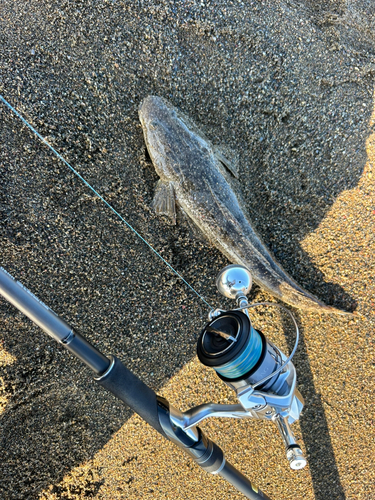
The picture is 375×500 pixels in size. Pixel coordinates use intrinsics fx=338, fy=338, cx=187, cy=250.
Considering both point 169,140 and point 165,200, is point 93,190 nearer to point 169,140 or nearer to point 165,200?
point 165,200

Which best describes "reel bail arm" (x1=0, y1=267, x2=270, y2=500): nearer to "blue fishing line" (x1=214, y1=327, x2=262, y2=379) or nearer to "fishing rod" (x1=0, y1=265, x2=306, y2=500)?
"fishing rod" (x1=0, y1=265, x2=306, y2=500)

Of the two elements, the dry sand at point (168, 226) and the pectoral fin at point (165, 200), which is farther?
the pectoral fin at point (165, 200)

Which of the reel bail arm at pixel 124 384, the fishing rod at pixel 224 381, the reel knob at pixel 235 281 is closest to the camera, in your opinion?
the reel bail arm at pixel 124 384

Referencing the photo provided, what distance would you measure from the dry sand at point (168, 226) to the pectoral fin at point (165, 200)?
0.09 metres

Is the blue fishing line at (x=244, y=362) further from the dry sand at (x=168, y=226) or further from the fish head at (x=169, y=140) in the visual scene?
the fish head at (x=169, y=140)

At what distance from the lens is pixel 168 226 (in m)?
2.89

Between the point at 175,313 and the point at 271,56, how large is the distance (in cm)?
232

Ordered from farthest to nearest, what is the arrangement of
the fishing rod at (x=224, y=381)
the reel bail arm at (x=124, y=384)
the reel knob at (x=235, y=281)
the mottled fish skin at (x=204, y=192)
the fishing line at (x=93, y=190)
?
the mottled fish skin at (x=204, y=192), the fishing line at (x=93, y=190), the reel knob at (x=235, y=281), the fishing rod at (x=224, y=381), the reel bail arm at (x=124, y=384)

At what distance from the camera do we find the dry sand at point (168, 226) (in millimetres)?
2693

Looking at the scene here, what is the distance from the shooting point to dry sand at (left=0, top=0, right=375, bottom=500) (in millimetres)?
→ 2693

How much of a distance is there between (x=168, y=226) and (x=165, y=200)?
22 cm

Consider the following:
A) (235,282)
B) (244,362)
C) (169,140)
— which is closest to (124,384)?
(244,362)

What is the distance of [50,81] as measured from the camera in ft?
8.89

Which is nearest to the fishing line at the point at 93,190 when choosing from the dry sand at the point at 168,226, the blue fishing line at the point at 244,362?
the dry sand at the point at 168,226
